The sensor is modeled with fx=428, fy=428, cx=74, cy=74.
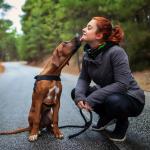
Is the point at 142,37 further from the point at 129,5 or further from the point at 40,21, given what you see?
the point at 40,21

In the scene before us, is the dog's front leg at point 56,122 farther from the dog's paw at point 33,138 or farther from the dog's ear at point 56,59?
the dog's ear at point 56,59

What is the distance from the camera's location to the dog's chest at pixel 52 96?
5375mm

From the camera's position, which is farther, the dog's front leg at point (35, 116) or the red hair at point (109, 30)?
the dog's front leg at point (35, 116)

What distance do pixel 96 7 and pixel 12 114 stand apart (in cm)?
1379

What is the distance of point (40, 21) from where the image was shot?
61.1 metres

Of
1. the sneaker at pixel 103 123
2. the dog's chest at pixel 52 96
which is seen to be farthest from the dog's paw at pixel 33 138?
the sneaker at pixel 103 123

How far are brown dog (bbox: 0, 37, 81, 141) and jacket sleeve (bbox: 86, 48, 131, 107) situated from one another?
552 millimetres

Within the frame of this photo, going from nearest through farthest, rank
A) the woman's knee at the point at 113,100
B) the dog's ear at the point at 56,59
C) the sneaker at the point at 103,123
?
the woman's knee at the point at 113,100 < the dog's ear at the point at 56,59 < the sneaker at the point at 103,123

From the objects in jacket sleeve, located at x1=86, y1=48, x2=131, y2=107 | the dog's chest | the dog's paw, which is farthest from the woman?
the dog's paw

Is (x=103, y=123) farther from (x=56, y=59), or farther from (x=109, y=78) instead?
(x=56, y=59)

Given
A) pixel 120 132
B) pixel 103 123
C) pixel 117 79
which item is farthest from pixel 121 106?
pixel 103 123

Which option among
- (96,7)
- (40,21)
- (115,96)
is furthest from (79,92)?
(40,21)

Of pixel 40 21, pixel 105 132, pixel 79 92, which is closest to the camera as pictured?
pixel 79 92

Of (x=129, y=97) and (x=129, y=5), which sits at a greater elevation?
(x=129, y=97)
